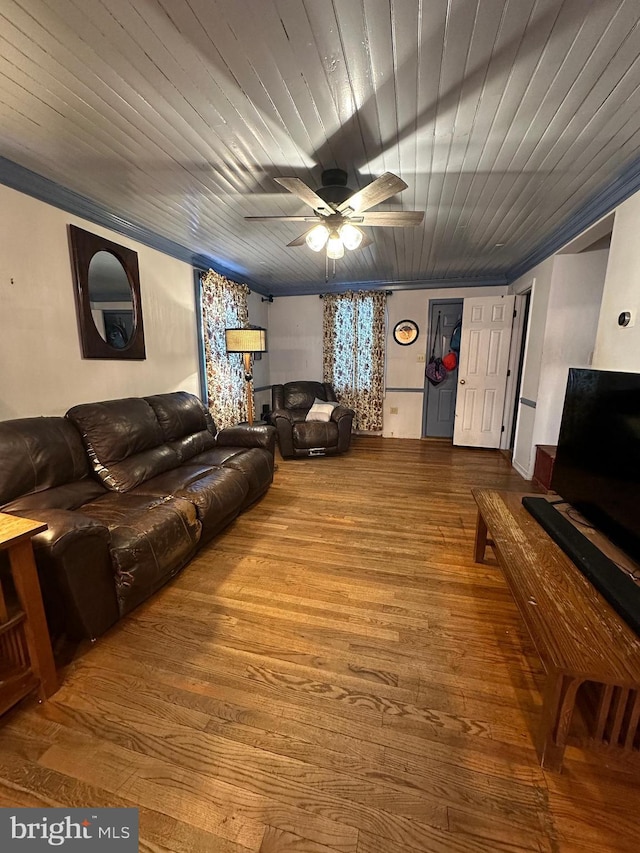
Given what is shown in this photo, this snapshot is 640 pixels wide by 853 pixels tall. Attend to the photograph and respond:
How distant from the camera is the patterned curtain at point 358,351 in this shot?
17.6 ft

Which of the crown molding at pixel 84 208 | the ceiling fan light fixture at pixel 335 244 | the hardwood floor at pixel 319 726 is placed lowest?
the hardwood floor at pixel 319 726

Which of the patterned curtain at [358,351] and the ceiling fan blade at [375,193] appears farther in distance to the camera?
the patterned curtain at [358,351]

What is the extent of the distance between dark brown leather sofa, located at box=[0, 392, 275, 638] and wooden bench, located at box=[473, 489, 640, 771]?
1.71m

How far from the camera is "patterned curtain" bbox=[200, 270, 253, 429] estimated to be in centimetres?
399

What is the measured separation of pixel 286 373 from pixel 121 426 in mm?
3758

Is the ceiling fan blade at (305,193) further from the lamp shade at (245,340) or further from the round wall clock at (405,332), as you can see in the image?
the round wall clock at (405,332)

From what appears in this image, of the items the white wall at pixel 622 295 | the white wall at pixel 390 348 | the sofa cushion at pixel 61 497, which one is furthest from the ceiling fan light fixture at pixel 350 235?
the white wall at pixel 390 348

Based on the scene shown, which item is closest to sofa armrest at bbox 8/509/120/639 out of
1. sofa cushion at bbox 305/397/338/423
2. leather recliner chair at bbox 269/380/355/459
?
leather recliner chair at bbox 269/380/355/459

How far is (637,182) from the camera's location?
6.79 feet

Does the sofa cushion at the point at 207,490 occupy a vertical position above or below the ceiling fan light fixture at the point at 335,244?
below

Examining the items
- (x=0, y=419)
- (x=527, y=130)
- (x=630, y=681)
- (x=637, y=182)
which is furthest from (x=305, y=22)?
(x=0, y=419)

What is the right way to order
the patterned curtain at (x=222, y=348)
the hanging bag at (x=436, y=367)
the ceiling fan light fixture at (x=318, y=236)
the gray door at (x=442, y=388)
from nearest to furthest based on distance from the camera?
the ceiling fan light fixture at (x=318, y=236) < the patterned curtain at (x=222, y=348) < the gray door at (x=442, y=388) < the hanging bag at (x=436, y=367)

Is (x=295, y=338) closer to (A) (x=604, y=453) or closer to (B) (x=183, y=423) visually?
(B) (x=183, y=423)

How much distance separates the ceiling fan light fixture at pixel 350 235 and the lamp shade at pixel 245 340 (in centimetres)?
179
